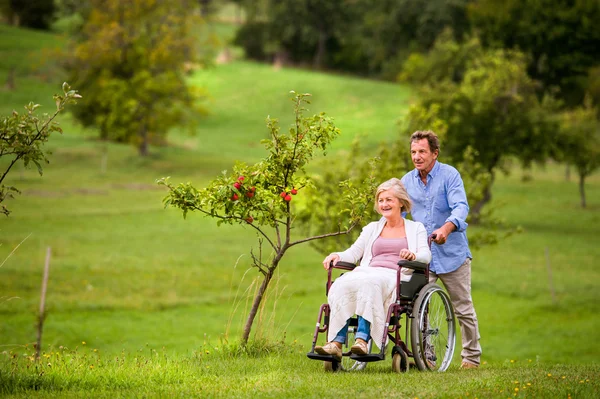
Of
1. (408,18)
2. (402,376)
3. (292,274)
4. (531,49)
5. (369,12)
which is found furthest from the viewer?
(369,12)

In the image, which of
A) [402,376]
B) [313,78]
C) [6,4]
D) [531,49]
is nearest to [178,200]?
[402,376]

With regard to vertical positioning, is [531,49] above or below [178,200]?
above

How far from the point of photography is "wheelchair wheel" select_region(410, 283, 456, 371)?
741 centimetres

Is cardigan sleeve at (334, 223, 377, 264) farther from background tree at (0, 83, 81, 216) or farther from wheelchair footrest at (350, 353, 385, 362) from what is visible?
background tree at (0, 83, 81, 216)

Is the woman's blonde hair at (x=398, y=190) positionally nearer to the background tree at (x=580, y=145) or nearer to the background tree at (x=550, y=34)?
the background tree at (x=580, y=145)

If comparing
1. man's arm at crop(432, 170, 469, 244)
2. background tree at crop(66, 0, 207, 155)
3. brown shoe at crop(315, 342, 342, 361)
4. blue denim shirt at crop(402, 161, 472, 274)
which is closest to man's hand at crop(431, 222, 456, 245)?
man's arm at crop(432, 170, 469, 244)

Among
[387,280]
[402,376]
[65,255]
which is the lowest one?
[65,255]

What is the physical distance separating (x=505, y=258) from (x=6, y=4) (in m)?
68.8

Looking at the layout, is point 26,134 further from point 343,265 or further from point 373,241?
point 373,241

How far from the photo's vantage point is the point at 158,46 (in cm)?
5066

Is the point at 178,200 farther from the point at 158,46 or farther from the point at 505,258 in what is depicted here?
the point at 158,46

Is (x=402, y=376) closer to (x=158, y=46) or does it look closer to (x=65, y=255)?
(x=65, y=255)

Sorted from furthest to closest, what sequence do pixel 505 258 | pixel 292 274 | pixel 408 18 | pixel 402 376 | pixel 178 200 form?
pixel 408 18, pixel 505 258, pixel 292 274, pixel 178 200, pixel 402 376

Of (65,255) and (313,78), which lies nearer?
→ (65,255)
